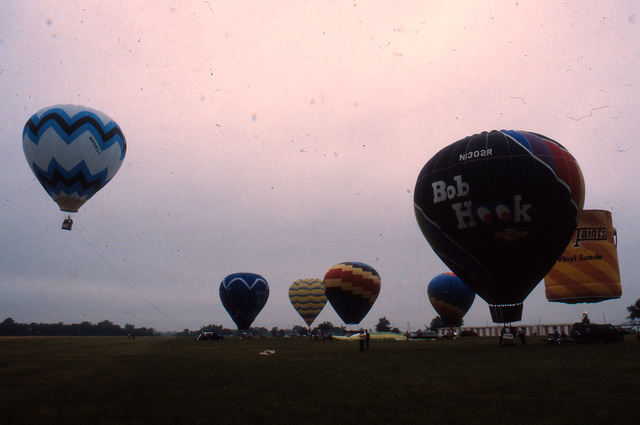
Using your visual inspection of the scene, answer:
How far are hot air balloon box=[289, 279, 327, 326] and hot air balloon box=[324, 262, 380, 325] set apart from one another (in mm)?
14321

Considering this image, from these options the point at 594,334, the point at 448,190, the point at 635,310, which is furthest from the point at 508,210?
the point at 635,310

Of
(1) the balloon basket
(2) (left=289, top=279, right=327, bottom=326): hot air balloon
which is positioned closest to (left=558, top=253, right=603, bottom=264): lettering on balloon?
(1) the balloon basket

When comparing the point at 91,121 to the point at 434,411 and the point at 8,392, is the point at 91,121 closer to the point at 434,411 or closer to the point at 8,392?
the point at 8,392

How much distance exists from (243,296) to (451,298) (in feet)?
78.4

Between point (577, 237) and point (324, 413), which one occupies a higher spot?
point (577, 237)

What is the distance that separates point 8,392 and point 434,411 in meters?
9.87

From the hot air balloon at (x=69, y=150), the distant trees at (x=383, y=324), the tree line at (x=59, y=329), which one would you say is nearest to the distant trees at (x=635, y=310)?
the distant trees at (x=383, y=324)

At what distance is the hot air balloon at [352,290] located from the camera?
156ft

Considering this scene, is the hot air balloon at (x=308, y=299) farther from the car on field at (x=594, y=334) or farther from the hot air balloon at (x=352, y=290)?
the car on field at (x=594, y=334)

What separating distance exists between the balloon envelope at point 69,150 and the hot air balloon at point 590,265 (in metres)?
27.6

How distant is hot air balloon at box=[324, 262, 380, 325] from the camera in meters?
47.6

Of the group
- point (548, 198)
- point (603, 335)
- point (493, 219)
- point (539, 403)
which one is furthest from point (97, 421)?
point (603, 335)

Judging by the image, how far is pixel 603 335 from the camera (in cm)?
2630

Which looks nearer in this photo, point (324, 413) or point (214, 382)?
point (324, 413)
